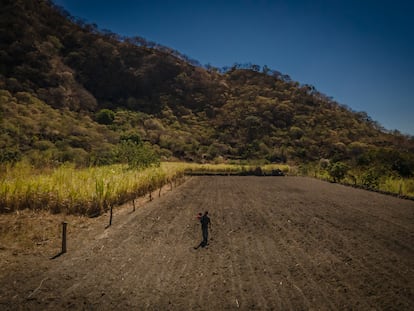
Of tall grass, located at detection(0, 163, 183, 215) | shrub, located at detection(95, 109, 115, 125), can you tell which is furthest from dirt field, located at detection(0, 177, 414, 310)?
shrub, located at detection(95, 109, 115, 125)

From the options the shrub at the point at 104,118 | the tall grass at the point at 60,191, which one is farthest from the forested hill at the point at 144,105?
the tall grass at the point at 60,191

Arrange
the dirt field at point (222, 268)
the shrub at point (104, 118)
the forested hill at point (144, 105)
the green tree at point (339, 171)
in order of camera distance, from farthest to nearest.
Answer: the shrub at point (104, 118) → the forested hill at point (144, 105) → the green tree at point (339, 171) → the dirt field at point (222, 268)

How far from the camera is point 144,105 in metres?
73.7

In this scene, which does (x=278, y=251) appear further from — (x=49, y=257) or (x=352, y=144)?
(x=352, y=144)

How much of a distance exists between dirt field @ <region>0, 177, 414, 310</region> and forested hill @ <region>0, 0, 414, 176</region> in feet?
72.4

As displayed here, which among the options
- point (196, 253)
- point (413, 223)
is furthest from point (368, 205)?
point (196, 253)

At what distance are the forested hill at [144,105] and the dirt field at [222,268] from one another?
22066 millimetres

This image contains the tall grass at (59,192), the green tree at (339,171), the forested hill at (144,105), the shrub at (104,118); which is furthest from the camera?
the shrub at (104,118)

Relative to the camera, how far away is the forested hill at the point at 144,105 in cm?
4428

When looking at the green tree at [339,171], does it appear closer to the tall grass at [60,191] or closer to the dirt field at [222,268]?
the dirt field at [222,268]

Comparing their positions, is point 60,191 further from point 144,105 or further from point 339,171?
point 144,105

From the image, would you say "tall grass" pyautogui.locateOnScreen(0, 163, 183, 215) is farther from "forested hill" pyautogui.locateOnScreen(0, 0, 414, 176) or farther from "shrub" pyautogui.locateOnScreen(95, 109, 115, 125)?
"shrub" pyautogui.locateOnScreen(95, 109, 115, 125)

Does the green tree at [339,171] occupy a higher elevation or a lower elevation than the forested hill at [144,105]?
lower

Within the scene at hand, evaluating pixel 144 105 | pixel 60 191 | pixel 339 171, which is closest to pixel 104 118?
pixel 144 105
